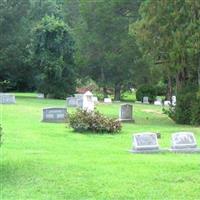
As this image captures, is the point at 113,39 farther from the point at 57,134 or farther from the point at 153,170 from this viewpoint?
the point at 153,170

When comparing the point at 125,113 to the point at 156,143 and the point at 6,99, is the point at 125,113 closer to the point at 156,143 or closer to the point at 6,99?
the point at 6,99

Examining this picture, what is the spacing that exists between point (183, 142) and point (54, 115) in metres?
10.4

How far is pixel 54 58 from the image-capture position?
2004 inches

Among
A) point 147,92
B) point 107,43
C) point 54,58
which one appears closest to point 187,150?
point 54,58

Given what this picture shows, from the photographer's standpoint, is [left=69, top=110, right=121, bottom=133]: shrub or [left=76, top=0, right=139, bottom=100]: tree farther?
[left=76, top=0, right=139, bottom=100]: tree

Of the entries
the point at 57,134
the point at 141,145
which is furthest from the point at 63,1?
the point at 141,145

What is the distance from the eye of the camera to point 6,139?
55.9ft

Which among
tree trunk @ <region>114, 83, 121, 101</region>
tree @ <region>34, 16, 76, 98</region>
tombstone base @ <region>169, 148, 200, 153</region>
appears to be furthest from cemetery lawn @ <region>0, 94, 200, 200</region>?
tree trunk @ <region>114, 83, 121, 101</region>

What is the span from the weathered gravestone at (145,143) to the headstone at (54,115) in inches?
401

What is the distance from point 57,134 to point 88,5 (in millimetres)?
36331

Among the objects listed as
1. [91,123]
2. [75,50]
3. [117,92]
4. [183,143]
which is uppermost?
[75,50]

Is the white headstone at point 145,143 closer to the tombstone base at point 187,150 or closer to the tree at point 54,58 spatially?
the tombstone base at point 187,150

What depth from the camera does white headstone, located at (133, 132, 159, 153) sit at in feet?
47.8

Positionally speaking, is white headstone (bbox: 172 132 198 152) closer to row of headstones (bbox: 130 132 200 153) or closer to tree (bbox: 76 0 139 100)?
row of headstones (bbox: 130 132 200 153)
